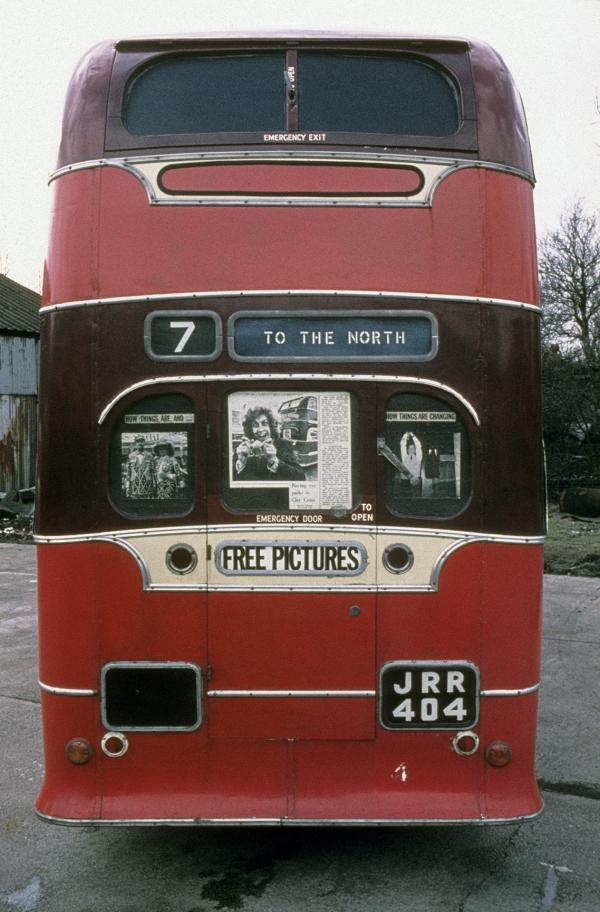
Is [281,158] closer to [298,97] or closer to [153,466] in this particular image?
[298,97]

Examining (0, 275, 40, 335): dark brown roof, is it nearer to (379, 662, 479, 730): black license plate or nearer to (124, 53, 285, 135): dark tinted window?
(124, 53, 285, 135): dark tinted window

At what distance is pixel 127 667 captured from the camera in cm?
406

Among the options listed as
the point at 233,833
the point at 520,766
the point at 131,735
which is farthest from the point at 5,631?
the point at 520,766

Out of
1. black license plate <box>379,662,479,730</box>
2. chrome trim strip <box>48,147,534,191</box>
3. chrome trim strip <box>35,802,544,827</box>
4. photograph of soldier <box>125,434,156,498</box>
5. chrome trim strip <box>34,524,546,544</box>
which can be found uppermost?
chrome trim strip <box>48,147,534,191</box>

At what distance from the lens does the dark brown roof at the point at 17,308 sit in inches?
1022

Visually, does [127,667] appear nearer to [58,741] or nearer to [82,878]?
[58,741]

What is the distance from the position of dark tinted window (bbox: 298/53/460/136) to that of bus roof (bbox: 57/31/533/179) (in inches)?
2.4

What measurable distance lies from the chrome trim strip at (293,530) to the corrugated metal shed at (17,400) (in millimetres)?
21243

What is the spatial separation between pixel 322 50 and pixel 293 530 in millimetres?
2152

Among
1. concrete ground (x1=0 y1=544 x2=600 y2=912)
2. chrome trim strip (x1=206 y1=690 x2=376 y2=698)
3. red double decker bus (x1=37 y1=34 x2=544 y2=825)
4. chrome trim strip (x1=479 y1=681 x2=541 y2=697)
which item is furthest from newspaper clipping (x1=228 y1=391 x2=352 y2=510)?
concrete ground (x1=0 y1=544 x2=600 y2=912)

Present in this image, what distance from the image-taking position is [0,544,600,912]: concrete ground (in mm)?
4156

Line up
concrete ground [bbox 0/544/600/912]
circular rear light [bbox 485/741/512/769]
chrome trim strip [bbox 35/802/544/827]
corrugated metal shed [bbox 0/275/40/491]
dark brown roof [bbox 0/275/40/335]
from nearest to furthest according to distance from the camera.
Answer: chrome trim strip [bbox 35/802/544/827]
circular rear light [bbox 485/741/512/769]
concrete ground [bbox 0/544/600/912]
corrugated metal shed [bbox 0/275/40/491]
dark brown roof [bbox 0/275/40/335]

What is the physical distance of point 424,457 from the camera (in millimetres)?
4105

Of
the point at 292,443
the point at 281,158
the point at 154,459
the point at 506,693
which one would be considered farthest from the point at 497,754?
the point at 281,158
